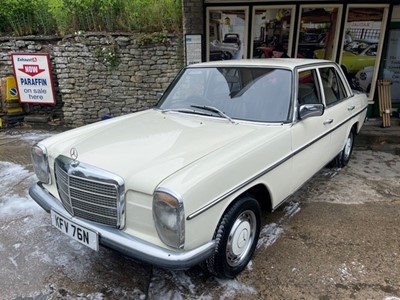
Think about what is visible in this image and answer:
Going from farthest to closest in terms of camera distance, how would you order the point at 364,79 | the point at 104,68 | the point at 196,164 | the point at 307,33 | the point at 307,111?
the point at 364,79 → the point at 307,33 → the point at 104,68 → the point at 307,111 → the point at 196,164

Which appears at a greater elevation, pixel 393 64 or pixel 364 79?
pixel 393 64

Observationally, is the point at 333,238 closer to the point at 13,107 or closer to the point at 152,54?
the point at 152,54

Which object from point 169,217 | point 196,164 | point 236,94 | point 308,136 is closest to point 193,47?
point 236,94

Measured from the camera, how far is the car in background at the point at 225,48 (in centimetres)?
776

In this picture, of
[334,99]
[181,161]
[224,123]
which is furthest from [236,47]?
[181,161]

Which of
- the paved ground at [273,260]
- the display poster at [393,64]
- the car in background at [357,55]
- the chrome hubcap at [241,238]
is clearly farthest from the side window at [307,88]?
the display poster at [393,64]

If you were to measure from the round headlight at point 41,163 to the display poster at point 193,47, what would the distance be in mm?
4836

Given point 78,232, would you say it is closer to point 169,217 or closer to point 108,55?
point 169,217

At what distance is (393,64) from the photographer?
7746 mm

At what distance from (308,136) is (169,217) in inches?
74.3

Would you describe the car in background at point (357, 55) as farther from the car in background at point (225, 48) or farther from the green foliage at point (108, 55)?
the green foliage at point (108, 55)

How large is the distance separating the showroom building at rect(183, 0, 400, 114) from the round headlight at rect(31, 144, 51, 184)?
4842 mm

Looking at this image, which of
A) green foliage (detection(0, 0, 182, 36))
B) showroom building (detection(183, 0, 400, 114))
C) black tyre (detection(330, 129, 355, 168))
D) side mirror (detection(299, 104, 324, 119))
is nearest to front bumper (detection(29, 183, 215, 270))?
side mirror (detection(299, 104, 324, 119))

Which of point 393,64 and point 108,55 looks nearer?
point 108,55
